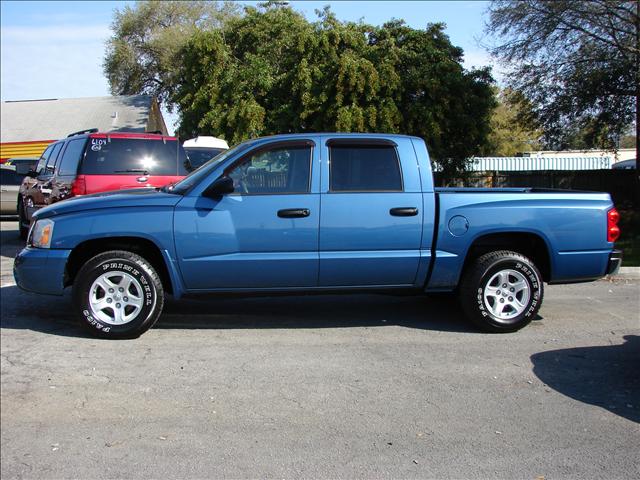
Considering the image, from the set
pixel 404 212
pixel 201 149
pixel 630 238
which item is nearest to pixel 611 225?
pixel 404 212

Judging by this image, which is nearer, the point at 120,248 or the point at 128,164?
the point at 120,248

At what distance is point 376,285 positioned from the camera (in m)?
6.22

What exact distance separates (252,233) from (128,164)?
15.0 ft

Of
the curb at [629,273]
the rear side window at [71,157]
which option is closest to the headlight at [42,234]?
the rear side window at [71,157]

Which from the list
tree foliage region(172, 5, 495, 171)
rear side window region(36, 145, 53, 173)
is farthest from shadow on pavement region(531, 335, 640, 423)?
tree foliage region(172, 5, 495, 171)

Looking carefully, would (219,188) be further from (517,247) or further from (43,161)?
(43,161)

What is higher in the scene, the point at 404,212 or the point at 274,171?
A: the point at 274,171

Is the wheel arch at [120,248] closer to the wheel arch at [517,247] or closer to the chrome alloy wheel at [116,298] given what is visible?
the chrome alloy wheel at [116,298]

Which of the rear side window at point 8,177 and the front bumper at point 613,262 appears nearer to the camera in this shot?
the front bumper at point 613,262

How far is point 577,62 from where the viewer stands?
17250 mm

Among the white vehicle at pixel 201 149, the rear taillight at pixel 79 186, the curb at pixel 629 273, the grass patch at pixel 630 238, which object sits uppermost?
the white vehicle at pixel 201 149

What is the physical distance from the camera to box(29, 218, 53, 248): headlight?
5906 millimetres

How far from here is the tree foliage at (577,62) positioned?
16469 mm

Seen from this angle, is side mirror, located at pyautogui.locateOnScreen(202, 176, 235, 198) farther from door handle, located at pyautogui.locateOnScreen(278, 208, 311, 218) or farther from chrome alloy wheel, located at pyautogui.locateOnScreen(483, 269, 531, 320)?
chrome alloy wheel, located at pyautogui.locateOnScreen(483, 269, 531, 320)
